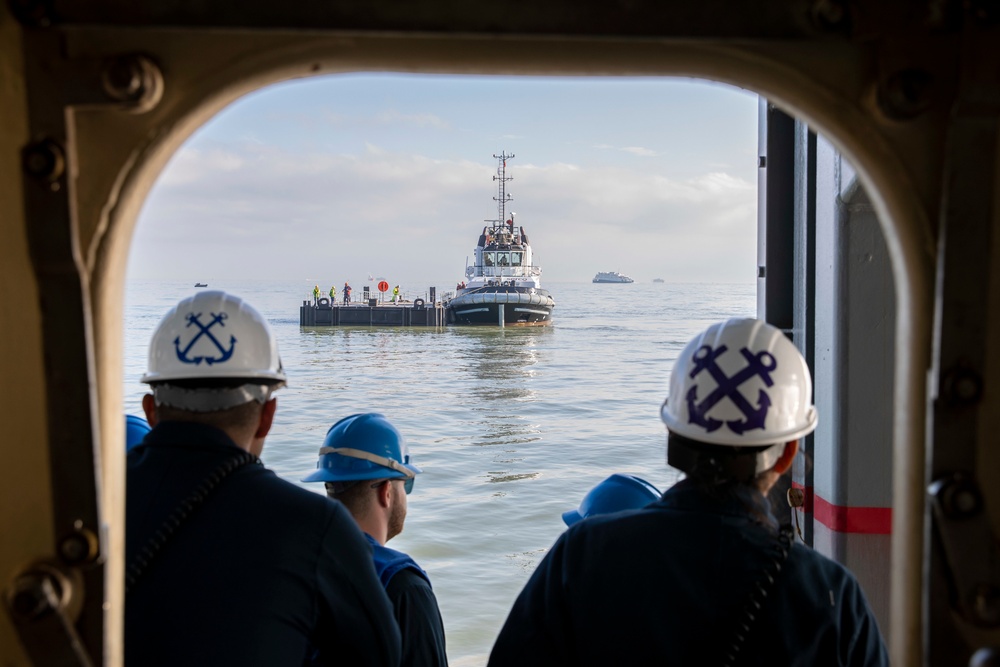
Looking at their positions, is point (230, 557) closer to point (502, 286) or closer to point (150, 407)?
point (150, 407)

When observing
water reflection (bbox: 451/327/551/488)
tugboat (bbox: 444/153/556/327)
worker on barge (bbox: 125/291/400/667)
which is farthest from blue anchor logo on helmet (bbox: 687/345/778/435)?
tugboat (bbox: 444/153/556/327)

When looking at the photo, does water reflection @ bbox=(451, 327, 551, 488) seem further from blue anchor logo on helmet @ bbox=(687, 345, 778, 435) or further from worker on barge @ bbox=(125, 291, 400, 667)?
blue anchor logo on helmet @ bbox=(687, 345, 778, 435)

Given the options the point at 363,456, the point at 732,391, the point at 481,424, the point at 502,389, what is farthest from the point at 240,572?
the point at 502,389

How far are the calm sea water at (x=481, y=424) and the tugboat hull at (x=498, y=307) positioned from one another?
0.61m

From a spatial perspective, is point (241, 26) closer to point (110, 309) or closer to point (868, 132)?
point (110, 309)

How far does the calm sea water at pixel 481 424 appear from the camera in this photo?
12406mm

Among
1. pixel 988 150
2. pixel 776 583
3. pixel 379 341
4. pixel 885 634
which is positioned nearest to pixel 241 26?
pixel 988 150

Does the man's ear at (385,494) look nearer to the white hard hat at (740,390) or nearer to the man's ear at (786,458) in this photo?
the white hard hat at (740,390)

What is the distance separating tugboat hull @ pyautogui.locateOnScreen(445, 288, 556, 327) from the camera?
4653 cm

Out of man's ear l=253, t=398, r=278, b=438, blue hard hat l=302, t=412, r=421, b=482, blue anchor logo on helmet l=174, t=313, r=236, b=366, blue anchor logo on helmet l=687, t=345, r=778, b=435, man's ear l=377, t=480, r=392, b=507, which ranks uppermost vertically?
blue anchor logo on helmet l=174, t=313, r=236, b=366

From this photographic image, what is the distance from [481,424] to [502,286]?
80.2 feet

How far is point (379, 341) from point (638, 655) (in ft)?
139

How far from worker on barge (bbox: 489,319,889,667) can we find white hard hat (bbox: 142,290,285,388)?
34.2 inches

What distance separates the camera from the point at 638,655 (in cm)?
185
